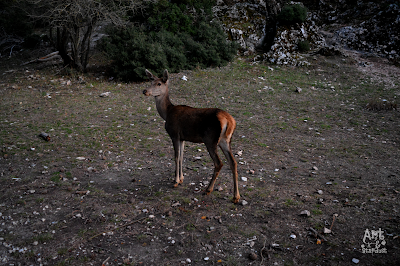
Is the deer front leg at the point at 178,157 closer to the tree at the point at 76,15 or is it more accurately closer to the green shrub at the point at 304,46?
the tree at the point at 76,15

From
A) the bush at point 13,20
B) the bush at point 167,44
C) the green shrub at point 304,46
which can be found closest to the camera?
the bush at point 167,44

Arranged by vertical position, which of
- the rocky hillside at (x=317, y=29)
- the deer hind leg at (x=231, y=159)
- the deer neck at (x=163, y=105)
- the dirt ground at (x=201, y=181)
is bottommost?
the dirt ground at (x=201, y=181)

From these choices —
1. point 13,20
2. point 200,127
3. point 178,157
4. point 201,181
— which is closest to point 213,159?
point 200,127

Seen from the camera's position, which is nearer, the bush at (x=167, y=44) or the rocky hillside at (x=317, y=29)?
the bush at (x=167, y=44)

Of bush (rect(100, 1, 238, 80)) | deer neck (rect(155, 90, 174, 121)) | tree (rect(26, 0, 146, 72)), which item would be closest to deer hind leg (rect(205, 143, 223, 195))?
deer neck (rect(155, 90, 174, 121))

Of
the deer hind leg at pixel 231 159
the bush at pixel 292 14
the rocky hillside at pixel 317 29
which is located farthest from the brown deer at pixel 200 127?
the bush at pixel 292 14

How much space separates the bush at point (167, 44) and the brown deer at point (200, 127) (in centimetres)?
678

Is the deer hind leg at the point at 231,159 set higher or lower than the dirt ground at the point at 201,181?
higher

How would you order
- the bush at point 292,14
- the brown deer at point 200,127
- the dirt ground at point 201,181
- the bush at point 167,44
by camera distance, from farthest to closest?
the bush at point 292,14
the bush at point 167,44
the brown deer at point 200,127
the dirt ground at point 201,181

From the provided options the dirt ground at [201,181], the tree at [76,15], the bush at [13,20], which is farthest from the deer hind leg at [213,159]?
the bush at [13,20]

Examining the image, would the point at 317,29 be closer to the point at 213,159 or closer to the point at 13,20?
the point at 213,159

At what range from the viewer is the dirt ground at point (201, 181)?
13.3 feet

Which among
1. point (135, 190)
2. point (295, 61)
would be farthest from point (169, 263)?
point (295, 61)

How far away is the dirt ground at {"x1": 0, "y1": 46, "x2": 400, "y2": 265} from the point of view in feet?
13.3
